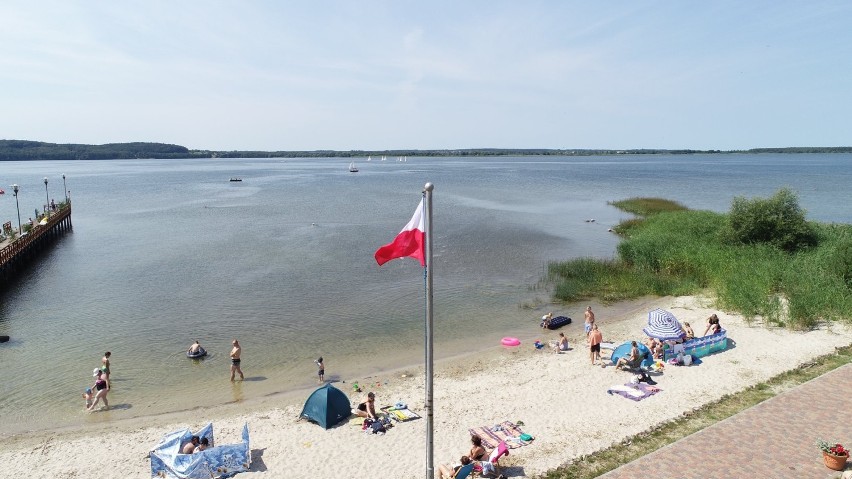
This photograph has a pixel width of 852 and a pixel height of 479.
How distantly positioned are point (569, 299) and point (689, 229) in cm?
1538

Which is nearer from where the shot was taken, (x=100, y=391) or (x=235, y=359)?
(x=100, y=391)

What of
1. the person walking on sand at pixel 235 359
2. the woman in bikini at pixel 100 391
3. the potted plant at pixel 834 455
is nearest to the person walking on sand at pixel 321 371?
the person walking on sand at pixel 235 359

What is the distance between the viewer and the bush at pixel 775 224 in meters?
31.4

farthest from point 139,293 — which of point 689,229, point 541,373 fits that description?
point 689,229

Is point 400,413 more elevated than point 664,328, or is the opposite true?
point 664,328

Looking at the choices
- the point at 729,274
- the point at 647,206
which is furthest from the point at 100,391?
the point at 647,206

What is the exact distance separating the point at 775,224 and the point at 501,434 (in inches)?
1021

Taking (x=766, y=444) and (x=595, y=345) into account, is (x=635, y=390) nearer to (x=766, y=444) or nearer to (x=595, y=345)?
(x=595, y=345)

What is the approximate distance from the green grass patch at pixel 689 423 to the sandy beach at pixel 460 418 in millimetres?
367

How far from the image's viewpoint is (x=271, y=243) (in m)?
47.0

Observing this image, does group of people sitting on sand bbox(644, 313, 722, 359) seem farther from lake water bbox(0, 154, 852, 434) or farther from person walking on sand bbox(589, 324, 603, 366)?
lake water bbox(0, 154, 852, 434)

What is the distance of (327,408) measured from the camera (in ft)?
49.3

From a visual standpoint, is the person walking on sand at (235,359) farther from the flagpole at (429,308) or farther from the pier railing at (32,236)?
the pier railing at (32,236)

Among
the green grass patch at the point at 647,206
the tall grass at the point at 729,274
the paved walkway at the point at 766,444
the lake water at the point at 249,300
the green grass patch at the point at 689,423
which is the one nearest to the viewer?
the paved walkway at the point at 766,444
